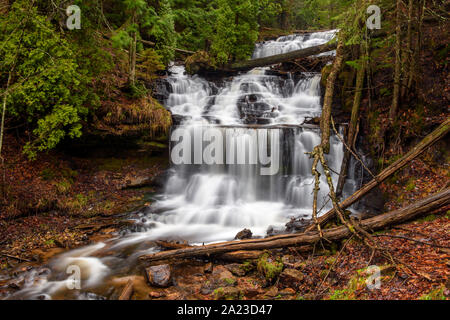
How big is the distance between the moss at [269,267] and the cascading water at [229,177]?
70.6 inches

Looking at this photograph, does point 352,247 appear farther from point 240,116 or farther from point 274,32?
point 274,32

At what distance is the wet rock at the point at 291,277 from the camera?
4922mm

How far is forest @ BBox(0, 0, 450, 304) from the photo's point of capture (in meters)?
5.18

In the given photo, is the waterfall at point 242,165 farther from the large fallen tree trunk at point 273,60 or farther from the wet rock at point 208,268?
the wet rock at point 208,268

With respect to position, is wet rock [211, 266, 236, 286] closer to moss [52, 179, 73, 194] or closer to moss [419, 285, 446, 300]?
moss [419, 285, 446, 300]

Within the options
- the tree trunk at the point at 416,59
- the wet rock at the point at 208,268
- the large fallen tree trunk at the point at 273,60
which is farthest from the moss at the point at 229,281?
the large fallen tree trunk at the point at 273,60

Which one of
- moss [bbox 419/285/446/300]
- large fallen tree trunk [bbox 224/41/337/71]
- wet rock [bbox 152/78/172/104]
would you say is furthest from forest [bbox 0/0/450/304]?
large fallen tree trunk [bbox 224/41/337/71]

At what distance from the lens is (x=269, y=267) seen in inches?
206

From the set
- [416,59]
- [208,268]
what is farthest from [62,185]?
[416,59]

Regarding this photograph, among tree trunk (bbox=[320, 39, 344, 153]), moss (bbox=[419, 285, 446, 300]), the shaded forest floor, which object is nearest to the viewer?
moss (bbox=[419, 285, 446, 300])

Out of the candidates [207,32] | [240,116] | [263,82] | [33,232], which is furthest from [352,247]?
[207,32]

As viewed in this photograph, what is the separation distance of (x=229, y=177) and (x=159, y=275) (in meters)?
6.07

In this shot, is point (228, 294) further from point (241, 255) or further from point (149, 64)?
point (149, 64)

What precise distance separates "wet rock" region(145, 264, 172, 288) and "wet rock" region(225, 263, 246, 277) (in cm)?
119
